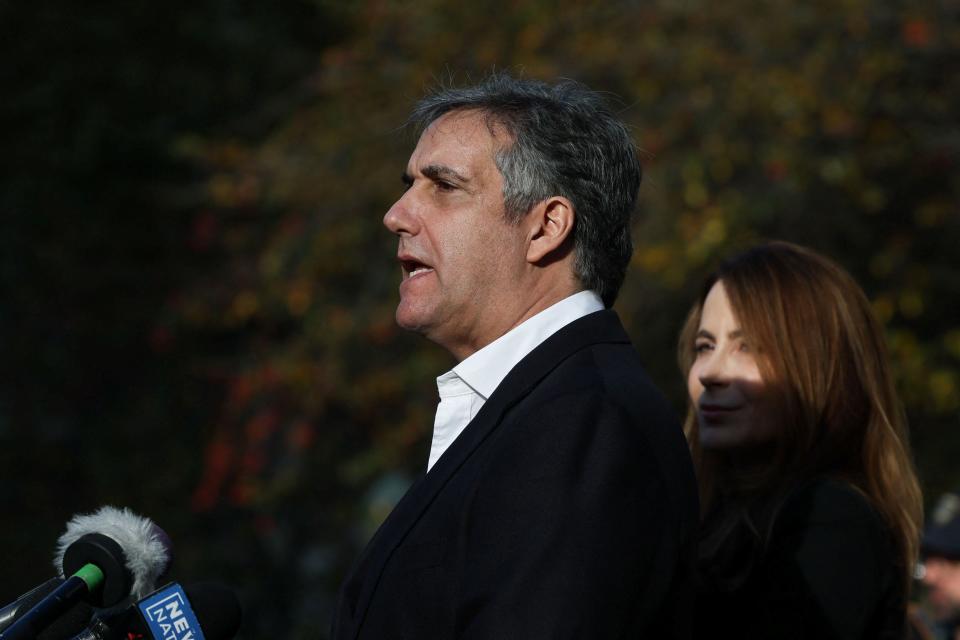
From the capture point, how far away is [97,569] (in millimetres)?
2035

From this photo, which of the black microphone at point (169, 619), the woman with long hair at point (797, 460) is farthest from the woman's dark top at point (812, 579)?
the black microphone at point (169, 619)

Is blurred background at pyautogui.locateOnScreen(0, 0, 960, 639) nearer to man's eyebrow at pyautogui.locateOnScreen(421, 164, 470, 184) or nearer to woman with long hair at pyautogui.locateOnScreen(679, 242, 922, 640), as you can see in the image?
woman with long hair at pyautogui.locateOnScreen(679, 242, 922, 640)

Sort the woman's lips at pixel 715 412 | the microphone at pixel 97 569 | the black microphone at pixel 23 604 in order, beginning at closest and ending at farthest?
the microphone at pixel 97 569 → the black microphone at pixel 23 604 → the woman's lips at pixel 715 412

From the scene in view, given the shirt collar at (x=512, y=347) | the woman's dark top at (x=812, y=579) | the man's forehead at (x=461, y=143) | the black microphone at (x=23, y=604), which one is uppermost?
the man's forehead at (x=461, y=143)

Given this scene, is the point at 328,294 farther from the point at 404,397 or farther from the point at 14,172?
the point at 14,172

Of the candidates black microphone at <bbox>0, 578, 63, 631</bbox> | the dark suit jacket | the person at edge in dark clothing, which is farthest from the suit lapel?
the person at edge in dark clothing

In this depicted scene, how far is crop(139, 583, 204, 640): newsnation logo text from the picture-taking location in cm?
202

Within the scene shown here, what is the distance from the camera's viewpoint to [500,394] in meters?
2.26

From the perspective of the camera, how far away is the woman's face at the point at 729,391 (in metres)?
3.08

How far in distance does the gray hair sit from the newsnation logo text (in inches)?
34.6

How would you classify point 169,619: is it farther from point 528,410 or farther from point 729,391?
point 729,391

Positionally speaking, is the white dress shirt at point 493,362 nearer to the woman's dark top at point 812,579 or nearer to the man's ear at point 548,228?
the man's ear at point 548,228

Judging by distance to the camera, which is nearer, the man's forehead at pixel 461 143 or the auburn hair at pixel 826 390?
the man's forehead at pixel 461 143

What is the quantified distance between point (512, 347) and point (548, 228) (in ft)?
0.77
